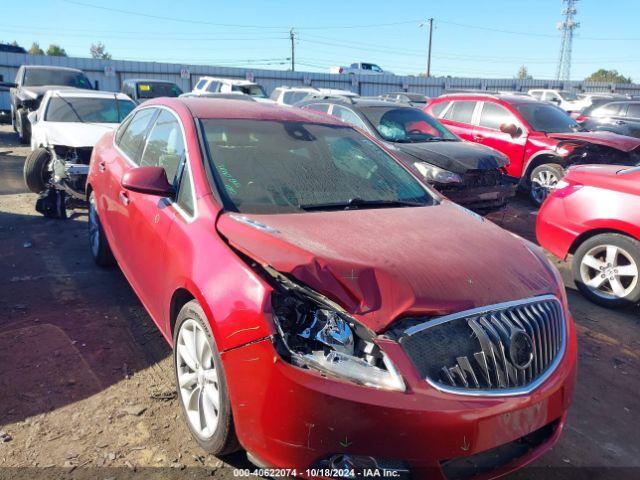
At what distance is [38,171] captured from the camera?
723 centimetres

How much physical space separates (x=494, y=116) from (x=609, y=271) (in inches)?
215

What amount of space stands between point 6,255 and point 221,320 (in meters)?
4.29

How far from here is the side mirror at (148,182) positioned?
10.1ft

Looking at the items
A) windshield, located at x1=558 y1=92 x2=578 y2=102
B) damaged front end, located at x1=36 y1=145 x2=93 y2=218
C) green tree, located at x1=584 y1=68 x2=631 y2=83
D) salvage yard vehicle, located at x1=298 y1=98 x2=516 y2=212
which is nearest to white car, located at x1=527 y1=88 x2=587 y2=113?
windshield, located at x1=558 y1=92 x2=578 y2=102

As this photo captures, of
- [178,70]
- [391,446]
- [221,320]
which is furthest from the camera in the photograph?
[178,70]

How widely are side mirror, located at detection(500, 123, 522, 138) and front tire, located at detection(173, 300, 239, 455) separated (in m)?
7.61

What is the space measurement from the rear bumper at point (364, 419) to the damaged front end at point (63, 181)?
5071mm

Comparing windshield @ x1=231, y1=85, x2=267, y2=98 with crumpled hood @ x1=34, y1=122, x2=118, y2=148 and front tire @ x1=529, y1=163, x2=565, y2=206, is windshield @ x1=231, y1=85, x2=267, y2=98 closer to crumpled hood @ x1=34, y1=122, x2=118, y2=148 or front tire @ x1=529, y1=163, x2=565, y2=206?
crumpled hood @ x1=34, y1=122, x2=118, y2=148

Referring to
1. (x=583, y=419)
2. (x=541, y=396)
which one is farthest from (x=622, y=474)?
(x=541, y=396)

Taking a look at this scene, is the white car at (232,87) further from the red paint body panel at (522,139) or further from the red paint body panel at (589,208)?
the red paint body panel at (589,208)

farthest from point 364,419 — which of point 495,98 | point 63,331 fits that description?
point 495,98

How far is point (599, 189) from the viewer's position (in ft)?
16.6

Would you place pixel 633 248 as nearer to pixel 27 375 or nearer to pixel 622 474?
pixel 622 474

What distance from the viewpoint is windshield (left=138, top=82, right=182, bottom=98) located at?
657 inches
